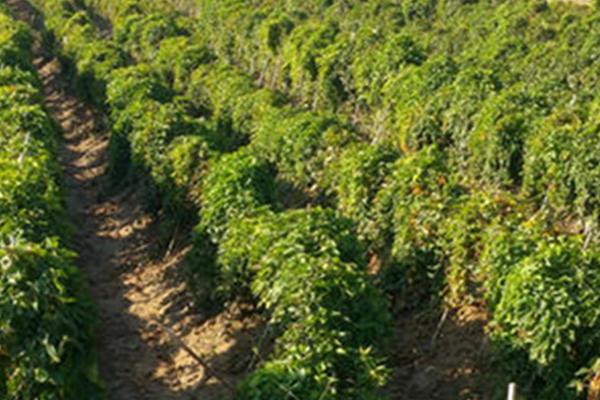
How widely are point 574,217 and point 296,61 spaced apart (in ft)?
48.4

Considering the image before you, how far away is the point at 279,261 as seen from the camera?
34.0ft

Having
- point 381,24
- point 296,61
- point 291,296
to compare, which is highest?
point 291,296

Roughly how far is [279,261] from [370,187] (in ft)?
14.9

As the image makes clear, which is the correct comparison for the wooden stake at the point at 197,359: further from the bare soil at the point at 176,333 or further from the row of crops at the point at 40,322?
the row of crops at the point at 40,322

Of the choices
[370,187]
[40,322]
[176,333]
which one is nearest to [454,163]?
[370,187]

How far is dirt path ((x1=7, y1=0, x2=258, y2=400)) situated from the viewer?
476 inches

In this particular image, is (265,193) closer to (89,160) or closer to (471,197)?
(471,197)

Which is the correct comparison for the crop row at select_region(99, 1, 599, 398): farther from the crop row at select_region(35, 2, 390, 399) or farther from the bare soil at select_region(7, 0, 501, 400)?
the bare soil at select_region(7, 0, 501, 400)

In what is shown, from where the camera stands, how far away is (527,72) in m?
28.8

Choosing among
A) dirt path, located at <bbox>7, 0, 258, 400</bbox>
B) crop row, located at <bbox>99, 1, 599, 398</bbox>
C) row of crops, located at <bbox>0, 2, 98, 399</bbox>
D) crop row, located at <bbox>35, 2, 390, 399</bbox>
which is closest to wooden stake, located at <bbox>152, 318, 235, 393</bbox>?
dirt path, located at <bbox>7, 0, 258, 400</bbox>

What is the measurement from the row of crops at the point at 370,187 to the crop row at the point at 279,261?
3cm

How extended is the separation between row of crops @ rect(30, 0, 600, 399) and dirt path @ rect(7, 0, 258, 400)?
93 centimetres

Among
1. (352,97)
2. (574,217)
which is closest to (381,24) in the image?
(352,97)

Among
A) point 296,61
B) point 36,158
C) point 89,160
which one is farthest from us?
point 296,61
